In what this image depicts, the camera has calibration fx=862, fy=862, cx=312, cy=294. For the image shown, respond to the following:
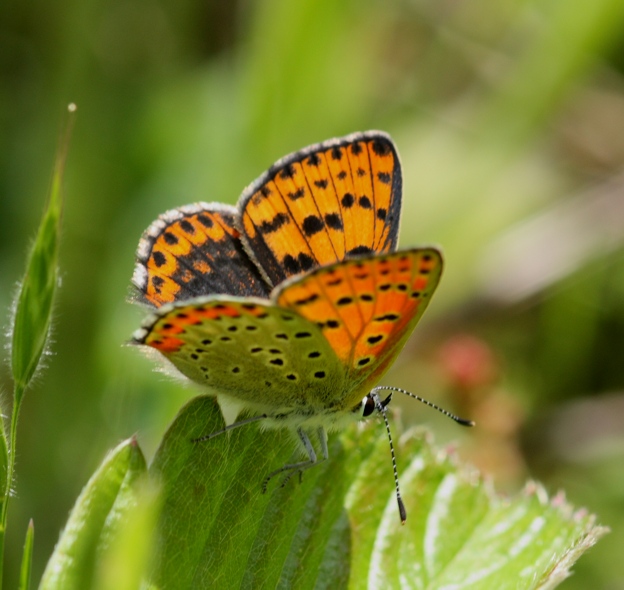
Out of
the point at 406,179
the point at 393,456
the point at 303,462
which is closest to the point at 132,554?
the point at 303,462

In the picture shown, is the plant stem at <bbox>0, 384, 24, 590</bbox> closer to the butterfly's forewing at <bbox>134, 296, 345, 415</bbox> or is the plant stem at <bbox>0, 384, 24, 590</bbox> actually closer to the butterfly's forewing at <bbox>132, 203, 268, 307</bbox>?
the butterfly's forewing at <bbox>134, 296, 345, 415</bbox>

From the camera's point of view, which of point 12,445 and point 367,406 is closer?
point 12,445

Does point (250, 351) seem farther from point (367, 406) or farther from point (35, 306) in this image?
point (35, 306)

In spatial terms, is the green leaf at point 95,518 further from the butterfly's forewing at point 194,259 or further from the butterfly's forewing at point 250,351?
the butterfly's forewing at point 194,259

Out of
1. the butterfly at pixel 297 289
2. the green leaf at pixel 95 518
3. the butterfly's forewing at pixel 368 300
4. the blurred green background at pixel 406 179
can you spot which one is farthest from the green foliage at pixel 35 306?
the blurred green background at pixel 406 179

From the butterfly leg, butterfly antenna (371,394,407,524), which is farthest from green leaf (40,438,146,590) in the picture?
butterfly antenna (371,394,407,524)

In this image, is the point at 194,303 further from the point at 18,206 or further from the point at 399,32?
the point at 399,32

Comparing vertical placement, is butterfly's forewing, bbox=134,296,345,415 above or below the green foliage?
below
